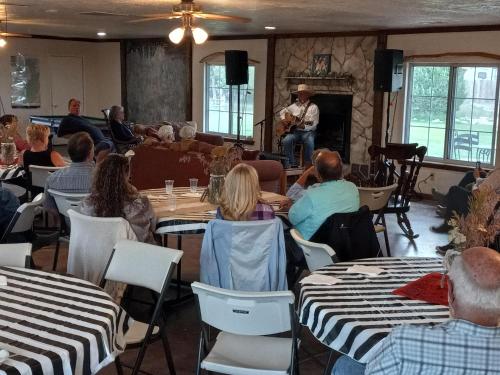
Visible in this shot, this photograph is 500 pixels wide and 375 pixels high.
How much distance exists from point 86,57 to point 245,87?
478cm

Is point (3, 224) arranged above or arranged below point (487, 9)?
below

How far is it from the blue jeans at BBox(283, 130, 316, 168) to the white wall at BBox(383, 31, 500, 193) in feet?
4.32

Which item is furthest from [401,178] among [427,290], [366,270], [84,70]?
[84,70]

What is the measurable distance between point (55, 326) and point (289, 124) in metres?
8.46

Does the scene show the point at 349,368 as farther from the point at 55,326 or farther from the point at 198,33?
the point at 198,33

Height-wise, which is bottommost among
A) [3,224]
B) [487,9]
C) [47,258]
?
[47,258]

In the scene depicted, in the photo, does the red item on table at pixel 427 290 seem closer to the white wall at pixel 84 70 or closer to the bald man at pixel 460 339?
the bald man at pixel 460 339

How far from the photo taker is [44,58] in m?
14.3

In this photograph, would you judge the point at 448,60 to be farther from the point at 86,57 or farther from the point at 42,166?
the point at 86,57

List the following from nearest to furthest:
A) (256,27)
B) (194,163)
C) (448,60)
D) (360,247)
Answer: (360,247), (194,163), (448,60), (256,27)

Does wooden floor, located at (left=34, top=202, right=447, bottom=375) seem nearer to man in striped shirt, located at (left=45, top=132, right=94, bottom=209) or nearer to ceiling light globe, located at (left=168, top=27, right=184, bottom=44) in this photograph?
man in striped shirt, located at (left=45, top=132, right=94, bottom=209)

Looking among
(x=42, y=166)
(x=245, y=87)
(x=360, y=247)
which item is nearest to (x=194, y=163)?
(x=42, y=166)

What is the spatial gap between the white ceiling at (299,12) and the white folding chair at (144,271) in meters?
4.08

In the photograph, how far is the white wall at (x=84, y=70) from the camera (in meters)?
13.8
